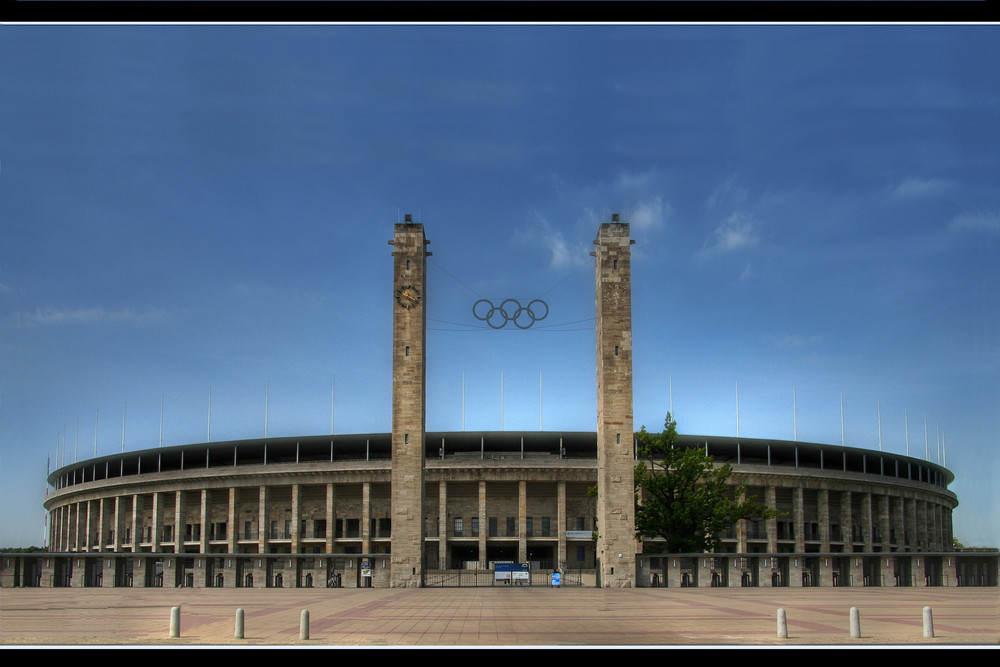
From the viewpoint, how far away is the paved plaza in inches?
760

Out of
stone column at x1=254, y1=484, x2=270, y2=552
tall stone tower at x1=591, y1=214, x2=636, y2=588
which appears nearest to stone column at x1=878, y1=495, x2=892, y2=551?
tall stone tower at x1=591, y1=214, x2=636, y2=588

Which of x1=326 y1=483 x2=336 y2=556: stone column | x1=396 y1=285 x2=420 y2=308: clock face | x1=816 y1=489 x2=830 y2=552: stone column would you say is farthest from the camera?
x1=816 y1=489 x2=830 y2=552: stone column

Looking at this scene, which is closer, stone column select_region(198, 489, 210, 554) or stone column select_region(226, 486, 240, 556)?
stone column select_region(226, 486, 240, 556)

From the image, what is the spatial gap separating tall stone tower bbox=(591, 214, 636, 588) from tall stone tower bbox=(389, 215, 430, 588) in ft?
39.9

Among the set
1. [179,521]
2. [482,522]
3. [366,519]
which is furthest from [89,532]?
[482,522]

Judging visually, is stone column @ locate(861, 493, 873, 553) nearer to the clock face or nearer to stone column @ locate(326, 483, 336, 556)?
stone column @ locate(326, 483, 336, 556)

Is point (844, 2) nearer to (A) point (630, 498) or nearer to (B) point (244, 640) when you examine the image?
(B) point (244, 640)

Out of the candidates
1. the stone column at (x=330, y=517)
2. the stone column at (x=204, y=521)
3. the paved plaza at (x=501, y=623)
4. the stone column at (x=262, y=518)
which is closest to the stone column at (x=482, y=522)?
the stone column at (x=330, y=517)

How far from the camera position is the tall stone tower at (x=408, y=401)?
5853 centimetres

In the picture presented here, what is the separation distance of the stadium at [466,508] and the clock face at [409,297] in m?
0.10

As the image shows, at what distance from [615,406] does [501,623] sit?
35.7 m

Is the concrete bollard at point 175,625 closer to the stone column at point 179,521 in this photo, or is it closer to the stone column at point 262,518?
the stone column at point 262,518

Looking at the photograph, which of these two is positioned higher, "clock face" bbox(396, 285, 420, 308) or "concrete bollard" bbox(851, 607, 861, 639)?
"clock face" bbox(396, 285, 420, 308)
